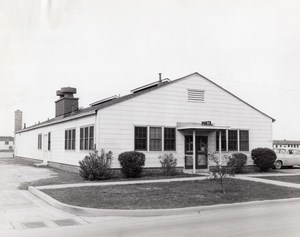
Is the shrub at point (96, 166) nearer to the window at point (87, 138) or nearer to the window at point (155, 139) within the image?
the window at point (87, 138)

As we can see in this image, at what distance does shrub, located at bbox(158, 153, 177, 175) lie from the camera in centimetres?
1998

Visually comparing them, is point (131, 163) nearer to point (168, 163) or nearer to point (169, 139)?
point (168, 163)

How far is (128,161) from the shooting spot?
60.7ft

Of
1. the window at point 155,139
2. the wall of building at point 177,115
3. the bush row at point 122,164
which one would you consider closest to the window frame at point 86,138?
the bush row at point 122,164

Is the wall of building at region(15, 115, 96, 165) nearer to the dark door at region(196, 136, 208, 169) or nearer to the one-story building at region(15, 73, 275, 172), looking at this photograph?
the one-story building at region(15, 73, 275, 172)

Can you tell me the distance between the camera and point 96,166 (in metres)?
17.7

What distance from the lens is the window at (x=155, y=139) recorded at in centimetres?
2031

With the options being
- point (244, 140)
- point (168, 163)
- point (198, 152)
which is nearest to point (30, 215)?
point (168, 163)

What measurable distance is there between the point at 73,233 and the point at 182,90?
14749mm

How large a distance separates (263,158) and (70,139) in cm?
1182

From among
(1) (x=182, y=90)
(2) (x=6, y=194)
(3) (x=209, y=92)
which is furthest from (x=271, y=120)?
(2) (x=6, y=194)

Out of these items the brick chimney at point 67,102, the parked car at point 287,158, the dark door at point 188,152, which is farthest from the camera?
the brick chimney at point 67,102

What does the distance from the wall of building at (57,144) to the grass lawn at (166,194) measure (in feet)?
21.1

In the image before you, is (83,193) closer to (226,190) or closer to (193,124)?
(226,190)
